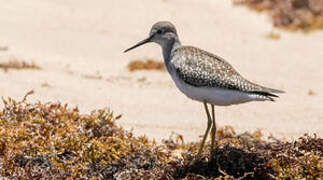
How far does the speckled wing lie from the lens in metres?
5.90

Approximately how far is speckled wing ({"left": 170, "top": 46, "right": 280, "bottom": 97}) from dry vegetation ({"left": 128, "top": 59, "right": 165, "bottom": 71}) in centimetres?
551

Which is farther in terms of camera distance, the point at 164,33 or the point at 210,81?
the point at 164,33

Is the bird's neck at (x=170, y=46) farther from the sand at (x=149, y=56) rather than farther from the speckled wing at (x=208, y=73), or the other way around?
the sand at (x=149, y=56)

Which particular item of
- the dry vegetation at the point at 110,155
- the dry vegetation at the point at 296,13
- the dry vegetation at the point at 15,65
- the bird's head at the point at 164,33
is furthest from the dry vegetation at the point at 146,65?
the bird's head at the point at 164,33

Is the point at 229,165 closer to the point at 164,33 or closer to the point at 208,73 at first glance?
the point at 208,73

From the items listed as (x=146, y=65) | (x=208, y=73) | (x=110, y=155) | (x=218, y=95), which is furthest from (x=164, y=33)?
(x=146, y=65)

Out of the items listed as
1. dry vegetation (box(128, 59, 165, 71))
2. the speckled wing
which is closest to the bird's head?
the speckled wing

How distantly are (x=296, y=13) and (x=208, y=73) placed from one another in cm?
974

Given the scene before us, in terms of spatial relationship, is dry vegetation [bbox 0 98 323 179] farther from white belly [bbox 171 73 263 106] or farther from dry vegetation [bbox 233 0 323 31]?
dry vegetation [bbox 233 0 323 31]

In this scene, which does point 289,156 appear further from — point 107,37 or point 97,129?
point 107,37

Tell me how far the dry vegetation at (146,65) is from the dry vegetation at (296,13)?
422 cm

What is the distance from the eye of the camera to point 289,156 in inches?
234

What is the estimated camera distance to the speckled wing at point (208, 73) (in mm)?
5898

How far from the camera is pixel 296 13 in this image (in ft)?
50.1
